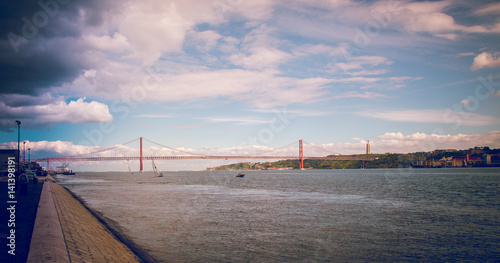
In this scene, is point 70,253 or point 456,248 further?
point 456,248

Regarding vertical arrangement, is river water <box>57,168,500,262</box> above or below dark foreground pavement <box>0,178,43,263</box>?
below

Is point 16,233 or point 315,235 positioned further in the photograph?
point 315,235

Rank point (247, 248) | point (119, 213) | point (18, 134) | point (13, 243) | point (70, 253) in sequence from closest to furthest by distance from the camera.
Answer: point (70, 253) → point (13, 243) → point (247, 248) → point (119, 213) → point (18, 134)

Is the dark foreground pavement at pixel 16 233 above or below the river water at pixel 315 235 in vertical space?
above

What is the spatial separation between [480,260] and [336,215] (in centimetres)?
1186

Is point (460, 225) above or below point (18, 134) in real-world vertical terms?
below

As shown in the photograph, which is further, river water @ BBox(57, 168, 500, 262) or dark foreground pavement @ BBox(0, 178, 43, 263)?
river water @ BBox(57, 168, 500, 262)

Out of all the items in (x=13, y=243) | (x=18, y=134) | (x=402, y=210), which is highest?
(x=18, y=134)

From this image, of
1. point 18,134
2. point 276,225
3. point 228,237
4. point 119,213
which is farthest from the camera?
point 18,134

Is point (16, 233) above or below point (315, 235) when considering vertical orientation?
above

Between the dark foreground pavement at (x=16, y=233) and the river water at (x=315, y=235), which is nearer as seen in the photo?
the dark foreground pavement at (x=16, y=233)

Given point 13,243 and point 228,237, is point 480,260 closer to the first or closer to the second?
point 228,237

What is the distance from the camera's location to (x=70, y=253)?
28.3 feet

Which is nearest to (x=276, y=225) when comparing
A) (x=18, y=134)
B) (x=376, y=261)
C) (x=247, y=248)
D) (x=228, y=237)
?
(x=228, y=237)
